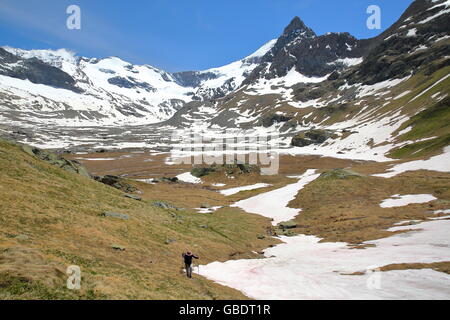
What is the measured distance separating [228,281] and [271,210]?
4160 cm

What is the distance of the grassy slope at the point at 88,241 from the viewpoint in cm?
1448

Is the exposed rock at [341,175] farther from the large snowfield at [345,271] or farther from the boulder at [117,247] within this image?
the boulder at [117,247]

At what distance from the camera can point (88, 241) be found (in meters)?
23.3

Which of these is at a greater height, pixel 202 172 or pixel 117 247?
pixel 202 172

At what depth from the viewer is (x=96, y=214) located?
3011 centimetres

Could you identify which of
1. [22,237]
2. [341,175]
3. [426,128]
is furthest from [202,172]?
[22,237]

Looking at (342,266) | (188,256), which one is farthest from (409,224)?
(188,256)

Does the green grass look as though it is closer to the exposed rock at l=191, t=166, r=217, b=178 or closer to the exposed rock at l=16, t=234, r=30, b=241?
the exposed rock at l=191, t=166, r=217, b=178

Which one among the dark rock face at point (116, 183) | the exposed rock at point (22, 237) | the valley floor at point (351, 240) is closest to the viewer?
the exposed rock at point (22, 237)

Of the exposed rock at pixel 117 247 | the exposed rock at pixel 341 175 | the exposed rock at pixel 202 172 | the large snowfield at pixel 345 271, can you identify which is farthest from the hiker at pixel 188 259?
the exposed rock at pixel 202 172

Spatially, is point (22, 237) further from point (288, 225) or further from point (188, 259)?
point (288, 225)

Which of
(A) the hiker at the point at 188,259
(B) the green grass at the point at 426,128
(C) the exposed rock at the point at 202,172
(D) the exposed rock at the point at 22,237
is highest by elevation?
(B) the green grass at the point at 426,128

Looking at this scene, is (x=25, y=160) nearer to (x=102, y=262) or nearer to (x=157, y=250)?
(x=157, y=250)
